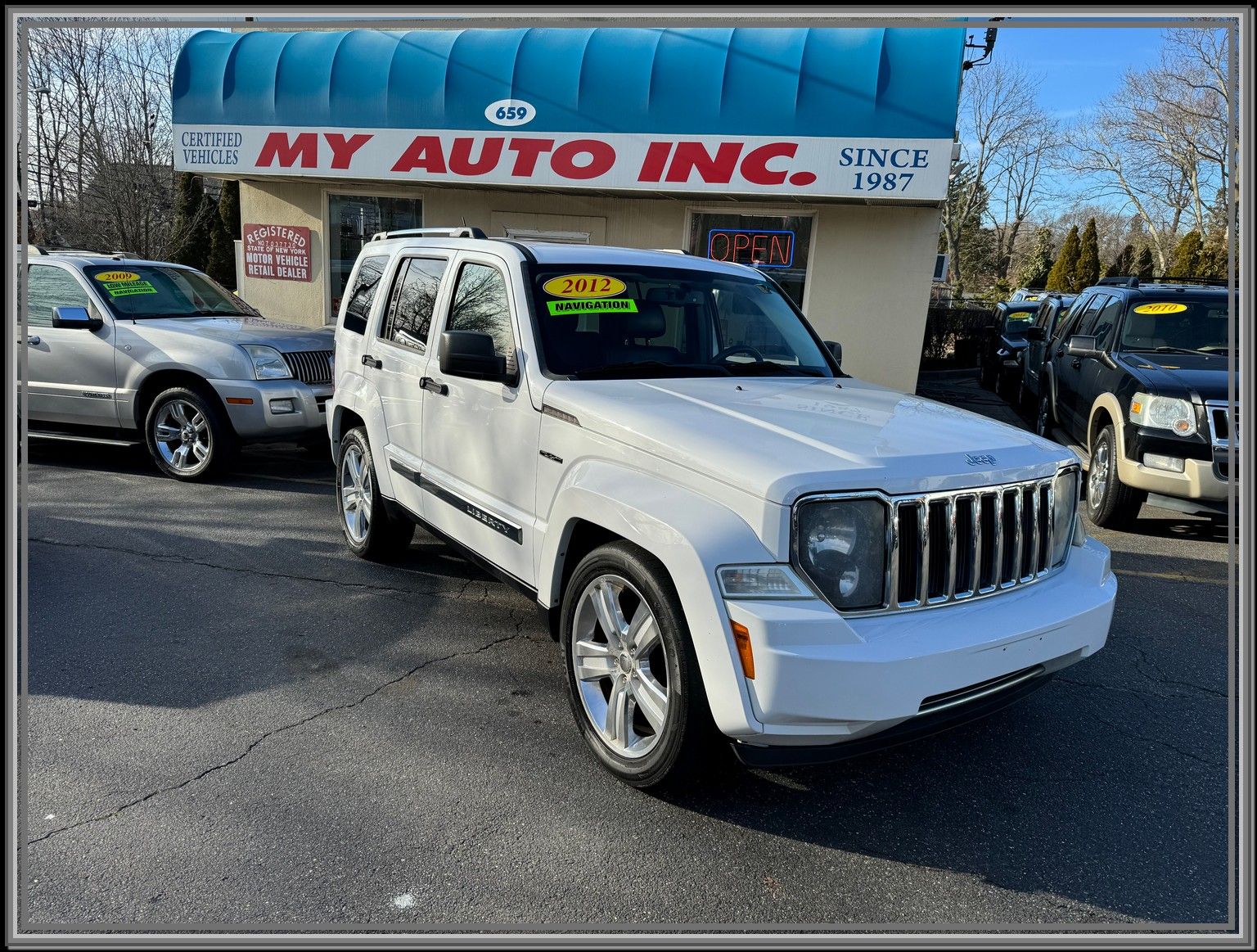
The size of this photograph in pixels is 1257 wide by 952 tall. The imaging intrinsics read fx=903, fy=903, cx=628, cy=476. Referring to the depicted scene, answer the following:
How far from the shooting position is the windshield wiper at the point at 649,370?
4047 millimetres

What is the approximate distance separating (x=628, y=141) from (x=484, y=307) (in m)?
7.55

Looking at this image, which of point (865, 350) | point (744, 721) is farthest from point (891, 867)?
point (865, 350)

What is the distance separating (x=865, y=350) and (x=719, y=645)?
10340mm

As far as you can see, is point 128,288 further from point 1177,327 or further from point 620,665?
point 1177,327

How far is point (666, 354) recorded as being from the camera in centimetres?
434

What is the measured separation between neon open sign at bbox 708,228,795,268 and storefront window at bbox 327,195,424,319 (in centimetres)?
453

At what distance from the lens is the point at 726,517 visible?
2.91 metres

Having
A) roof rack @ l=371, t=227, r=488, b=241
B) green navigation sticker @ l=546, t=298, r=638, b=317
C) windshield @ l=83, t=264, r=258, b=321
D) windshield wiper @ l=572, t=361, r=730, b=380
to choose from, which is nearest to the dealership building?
windshield @ l=83, t=264, r=258, b=321

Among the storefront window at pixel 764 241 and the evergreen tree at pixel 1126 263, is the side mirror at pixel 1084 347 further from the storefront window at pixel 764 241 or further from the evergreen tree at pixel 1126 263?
the evergreen tree at pixel 1126 263

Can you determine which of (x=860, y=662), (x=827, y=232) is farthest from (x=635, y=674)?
(x=827, y=232)

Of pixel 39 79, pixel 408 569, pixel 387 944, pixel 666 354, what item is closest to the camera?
pixel 387 944

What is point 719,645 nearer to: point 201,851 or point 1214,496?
point 201,851

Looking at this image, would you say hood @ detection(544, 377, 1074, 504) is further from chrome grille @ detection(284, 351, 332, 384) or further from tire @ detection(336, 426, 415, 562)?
chrome grille @ detection(284, 351, 332, 384)

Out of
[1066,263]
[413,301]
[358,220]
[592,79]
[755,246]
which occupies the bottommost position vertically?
[413,301]
